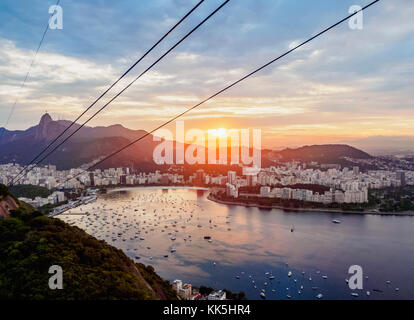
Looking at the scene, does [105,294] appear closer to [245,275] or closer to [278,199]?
[245,275]

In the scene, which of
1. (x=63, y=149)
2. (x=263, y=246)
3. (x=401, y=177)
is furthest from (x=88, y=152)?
(x=401, y=177)

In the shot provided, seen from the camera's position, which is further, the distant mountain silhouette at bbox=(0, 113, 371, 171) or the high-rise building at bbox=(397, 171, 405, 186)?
the distant mountain silhouette at bbox=(0, 113, 371, 171)

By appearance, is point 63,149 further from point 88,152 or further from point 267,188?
point 267,188

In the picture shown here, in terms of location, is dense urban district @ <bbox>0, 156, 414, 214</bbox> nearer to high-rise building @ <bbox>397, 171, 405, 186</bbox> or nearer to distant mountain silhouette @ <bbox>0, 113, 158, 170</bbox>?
high-rise building @ <bbox>397, 171, 405, 186</bbox>

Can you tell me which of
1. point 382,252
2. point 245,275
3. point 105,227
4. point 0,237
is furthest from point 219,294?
point 105,227

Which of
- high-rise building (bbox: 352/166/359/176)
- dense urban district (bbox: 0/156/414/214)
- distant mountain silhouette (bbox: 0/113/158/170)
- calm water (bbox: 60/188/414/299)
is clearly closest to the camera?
calm water (bbox: 60/188/414/299)

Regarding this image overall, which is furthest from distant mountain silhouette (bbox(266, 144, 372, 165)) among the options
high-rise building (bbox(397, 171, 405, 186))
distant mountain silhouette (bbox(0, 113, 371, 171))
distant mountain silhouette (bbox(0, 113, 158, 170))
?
distant mountain silhouette (bbox(0, 113, 158, 170))

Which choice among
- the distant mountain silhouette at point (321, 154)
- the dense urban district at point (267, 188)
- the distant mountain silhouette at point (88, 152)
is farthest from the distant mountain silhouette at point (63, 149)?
the distant mountain silhouette at point (321, 154)

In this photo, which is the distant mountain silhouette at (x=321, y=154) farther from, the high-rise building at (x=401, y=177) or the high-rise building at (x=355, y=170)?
the high-rise building at (x=401, y=177)
